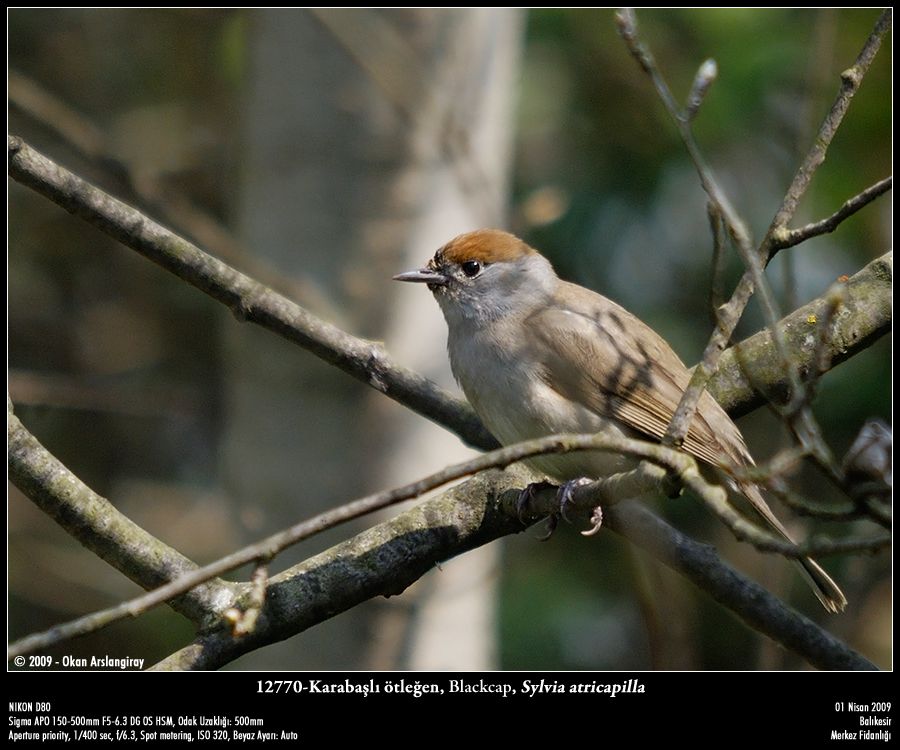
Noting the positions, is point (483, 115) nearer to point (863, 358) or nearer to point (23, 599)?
point (863, 358)

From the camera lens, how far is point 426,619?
5.69 metres

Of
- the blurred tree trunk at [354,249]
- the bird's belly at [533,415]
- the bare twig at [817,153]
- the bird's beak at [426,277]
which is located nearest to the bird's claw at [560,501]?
the bird's belly at [533,415]

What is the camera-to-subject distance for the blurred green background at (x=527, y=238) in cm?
646

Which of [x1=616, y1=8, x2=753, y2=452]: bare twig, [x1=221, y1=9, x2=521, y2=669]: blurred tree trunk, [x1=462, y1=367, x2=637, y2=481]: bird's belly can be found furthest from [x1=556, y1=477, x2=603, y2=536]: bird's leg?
[x1=221, y1=9, x2=521, y2=669]: blurred tree trunk

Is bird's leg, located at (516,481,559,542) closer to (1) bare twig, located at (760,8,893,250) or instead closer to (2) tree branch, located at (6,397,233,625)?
(2) tree branch, located at (6,397,233,625)

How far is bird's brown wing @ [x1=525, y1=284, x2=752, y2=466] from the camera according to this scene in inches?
163

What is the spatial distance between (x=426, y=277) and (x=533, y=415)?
1059 millimetres

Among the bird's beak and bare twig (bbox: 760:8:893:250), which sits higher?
the bird's beak

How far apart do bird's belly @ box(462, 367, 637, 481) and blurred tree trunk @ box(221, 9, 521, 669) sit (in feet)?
5.07
